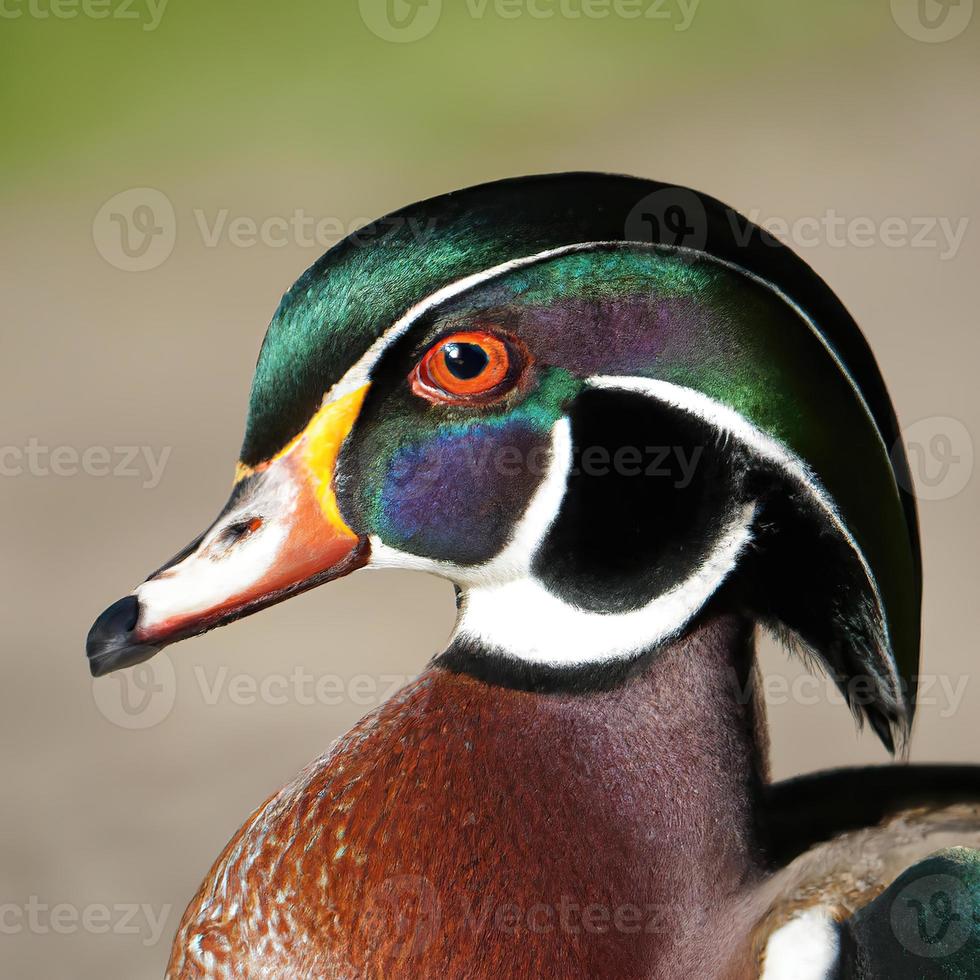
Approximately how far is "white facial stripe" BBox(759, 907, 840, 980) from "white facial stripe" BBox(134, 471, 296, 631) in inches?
13.6

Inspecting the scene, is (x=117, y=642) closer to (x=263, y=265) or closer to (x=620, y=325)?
(x=620, y=325)

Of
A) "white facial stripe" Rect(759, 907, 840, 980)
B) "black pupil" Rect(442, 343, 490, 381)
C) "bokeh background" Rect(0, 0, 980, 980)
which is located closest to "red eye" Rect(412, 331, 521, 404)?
"black pupil" Rect(442, 343, 490, 381)

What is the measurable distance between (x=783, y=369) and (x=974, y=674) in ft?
4.79

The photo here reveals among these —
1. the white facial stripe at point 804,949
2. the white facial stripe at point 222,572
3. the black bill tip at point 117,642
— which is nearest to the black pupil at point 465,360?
the white facial stripe at point 222,572

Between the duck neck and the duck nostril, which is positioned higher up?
the duck nostril

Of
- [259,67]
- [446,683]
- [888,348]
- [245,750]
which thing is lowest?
[245,750]

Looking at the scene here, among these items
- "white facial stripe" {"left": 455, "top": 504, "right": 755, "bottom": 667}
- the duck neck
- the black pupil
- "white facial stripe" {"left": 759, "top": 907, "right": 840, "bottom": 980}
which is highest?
the black pupil

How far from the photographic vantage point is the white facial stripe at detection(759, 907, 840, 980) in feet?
2.21

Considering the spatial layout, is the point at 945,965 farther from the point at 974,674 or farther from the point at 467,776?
the point at 974,674

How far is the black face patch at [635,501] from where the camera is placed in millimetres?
659

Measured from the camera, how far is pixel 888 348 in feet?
8.46

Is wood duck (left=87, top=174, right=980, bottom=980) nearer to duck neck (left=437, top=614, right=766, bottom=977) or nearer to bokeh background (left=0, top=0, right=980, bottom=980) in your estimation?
duck neck (left=437, top=614, right=766, bottom=977)

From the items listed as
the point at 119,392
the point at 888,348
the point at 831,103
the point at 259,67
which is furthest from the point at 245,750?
the point at 831,103

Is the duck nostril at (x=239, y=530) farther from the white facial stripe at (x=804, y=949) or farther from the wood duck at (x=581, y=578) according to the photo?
the white facial stripe at (x=804, y=949)
